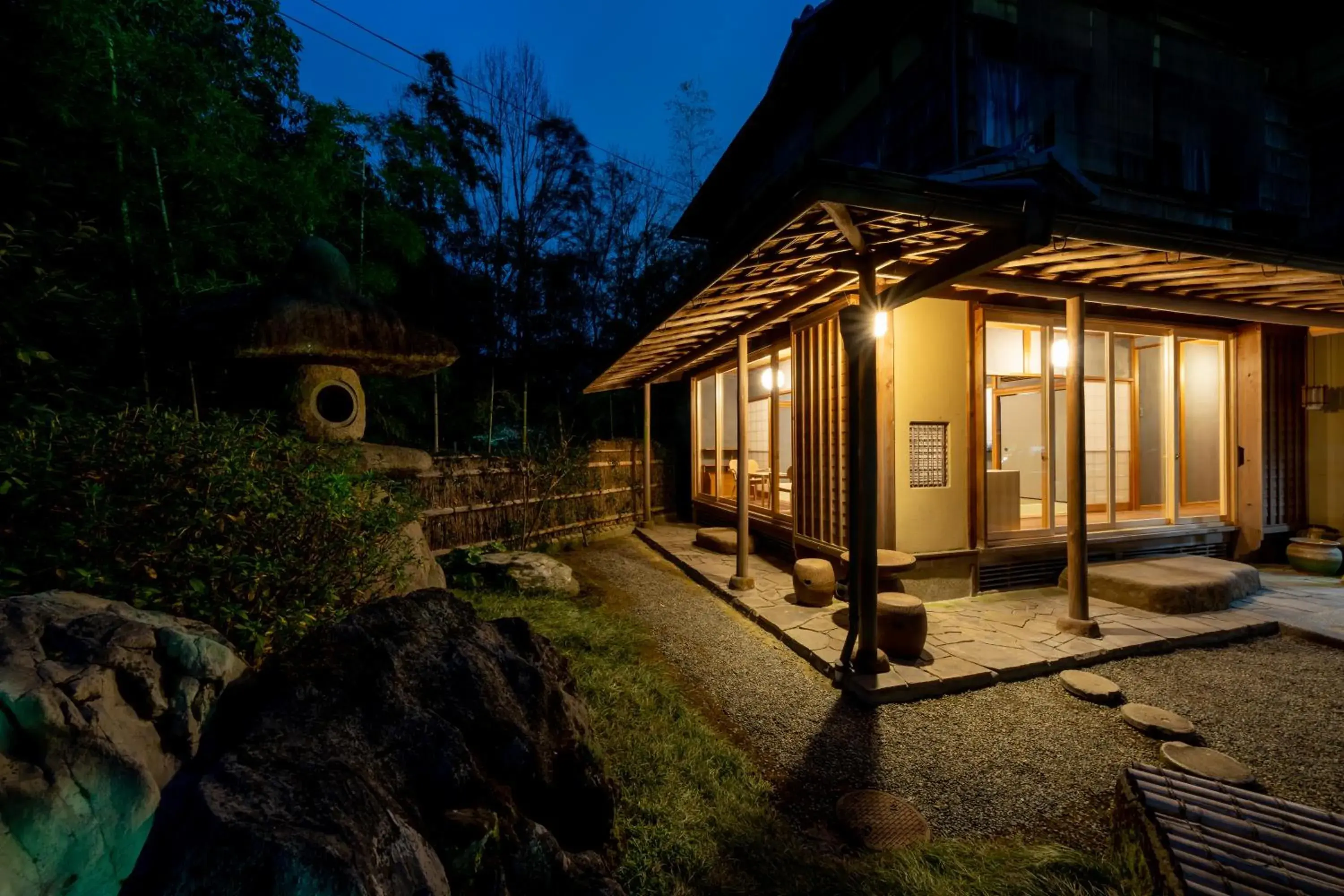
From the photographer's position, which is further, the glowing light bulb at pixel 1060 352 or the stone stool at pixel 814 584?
the glowing light bulb at pixel 1060 352

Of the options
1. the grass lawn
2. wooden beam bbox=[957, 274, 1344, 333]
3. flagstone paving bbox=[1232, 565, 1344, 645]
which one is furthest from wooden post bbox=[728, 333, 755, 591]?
flagstone paving bbox=[1232, 565, 1344, 645]

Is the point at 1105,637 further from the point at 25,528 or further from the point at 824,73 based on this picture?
the point at 824,73

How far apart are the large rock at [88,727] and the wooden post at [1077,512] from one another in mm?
7059

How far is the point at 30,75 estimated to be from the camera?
4281mm

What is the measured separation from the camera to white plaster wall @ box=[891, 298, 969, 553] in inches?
258

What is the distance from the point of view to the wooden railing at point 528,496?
936 cm

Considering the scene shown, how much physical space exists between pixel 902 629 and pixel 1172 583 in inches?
158

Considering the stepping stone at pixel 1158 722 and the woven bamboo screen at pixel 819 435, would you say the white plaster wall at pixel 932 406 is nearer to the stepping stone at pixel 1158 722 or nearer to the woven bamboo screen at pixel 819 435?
the woven bamboo screen at pixel 819 435

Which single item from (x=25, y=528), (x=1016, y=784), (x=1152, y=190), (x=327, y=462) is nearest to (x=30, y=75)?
(x=327, y=462)

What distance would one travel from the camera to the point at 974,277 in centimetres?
530

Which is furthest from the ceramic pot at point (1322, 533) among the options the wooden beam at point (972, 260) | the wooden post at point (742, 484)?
the wooden post at point (742, 484)

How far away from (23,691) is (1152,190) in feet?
42.4

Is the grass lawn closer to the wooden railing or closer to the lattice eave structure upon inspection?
the lattice eave structure

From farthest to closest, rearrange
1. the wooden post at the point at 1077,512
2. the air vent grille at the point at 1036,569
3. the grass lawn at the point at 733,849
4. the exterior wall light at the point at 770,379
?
the exterior wall light at the point at 770,379, the air vent grille at the point at 1036,569, the wooden post at the point at 1077,512, the grass lawn at the point at 733,849
